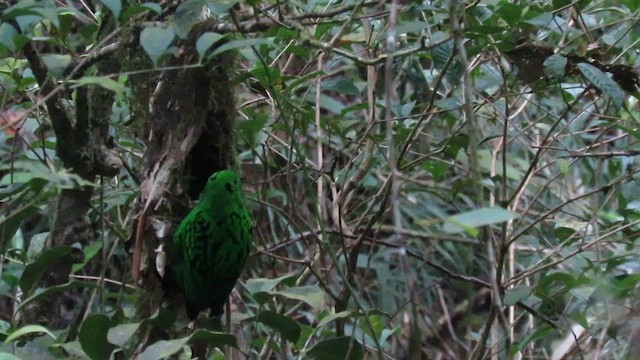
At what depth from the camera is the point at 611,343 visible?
2.85 meters

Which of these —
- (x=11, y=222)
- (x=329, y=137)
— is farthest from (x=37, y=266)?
(x=329, y=137)

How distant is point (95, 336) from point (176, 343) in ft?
0.71

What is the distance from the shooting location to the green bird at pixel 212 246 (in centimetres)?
204

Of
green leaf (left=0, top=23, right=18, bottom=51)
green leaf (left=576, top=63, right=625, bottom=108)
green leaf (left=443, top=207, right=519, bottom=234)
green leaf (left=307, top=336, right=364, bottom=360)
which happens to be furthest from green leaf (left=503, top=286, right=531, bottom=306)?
green leaf (left=0, top=23, right=18, bottom=51)

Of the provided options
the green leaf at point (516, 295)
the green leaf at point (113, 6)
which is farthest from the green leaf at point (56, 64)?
the green leaf at point (516, 295)

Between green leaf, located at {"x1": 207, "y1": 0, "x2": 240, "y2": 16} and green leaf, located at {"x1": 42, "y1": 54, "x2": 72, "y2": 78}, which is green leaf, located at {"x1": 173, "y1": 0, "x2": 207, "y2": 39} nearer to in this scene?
green leaf, located at {"x1": 207, "y1": 0, "x2": 240, "y2": 16}

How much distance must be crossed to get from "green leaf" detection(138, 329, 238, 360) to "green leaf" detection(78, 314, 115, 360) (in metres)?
0.12

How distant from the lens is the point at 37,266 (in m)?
2.01

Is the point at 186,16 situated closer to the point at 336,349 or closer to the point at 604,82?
the point at 336,349

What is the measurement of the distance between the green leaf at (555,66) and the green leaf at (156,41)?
89 centimetres

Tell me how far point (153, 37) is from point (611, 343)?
198cm

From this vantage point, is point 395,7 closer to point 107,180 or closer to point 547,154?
point 107,180

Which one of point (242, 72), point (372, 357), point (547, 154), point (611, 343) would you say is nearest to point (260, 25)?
point (242, 72)

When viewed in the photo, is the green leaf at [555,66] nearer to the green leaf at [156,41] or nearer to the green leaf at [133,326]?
the green leaf at [156,41]
